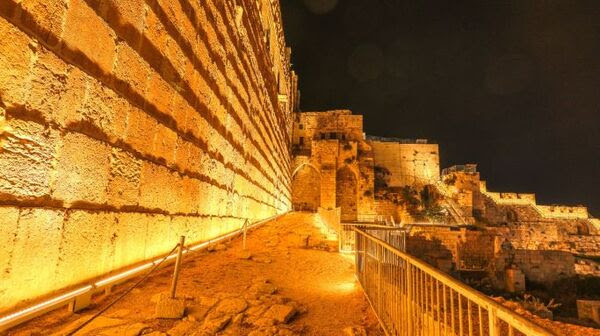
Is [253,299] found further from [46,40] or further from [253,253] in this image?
[46,40]

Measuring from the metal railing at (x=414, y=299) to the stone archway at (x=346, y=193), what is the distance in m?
26.0

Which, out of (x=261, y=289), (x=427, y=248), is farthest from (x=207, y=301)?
(x=427, y=248)

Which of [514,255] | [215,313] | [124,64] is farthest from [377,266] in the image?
[514,255]

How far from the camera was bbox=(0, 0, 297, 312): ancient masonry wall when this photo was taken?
1.84m

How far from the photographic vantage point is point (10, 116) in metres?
1.76

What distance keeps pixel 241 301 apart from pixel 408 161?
35.7 meters

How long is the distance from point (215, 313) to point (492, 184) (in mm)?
83530

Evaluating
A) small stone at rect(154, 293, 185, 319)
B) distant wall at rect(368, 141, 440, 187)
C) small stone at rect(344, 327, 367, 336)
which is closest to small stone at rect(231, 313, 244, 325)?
small stone at rect(154, 293, 185, 319)

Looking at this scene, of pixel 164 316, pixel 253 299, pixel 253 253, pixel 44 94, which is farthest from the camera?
pixel 253 253

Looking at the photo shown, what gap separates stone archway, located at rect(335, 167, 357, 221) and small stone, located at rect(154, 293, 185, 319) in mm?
27393

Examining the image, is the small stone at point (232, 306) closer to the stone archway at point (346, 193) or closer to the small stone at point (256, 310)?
the small stone at point (256, 310)

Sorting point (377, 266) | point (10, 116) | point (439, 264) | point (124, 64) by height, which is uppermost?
point (124, 64)

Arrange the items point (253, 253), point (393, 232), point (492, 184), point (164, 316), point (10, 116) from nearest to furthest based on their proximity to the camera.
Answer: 1. point (10, 116)
2. point (164, 316)
3. point (253, 253)
4. point (393, 232)
5. point (492, 184)

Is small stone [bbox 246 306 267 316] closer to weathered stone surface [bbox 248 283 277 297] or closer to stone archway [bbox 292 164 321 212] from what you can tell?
weathered stone surface [bbox 248 283 277 297]
